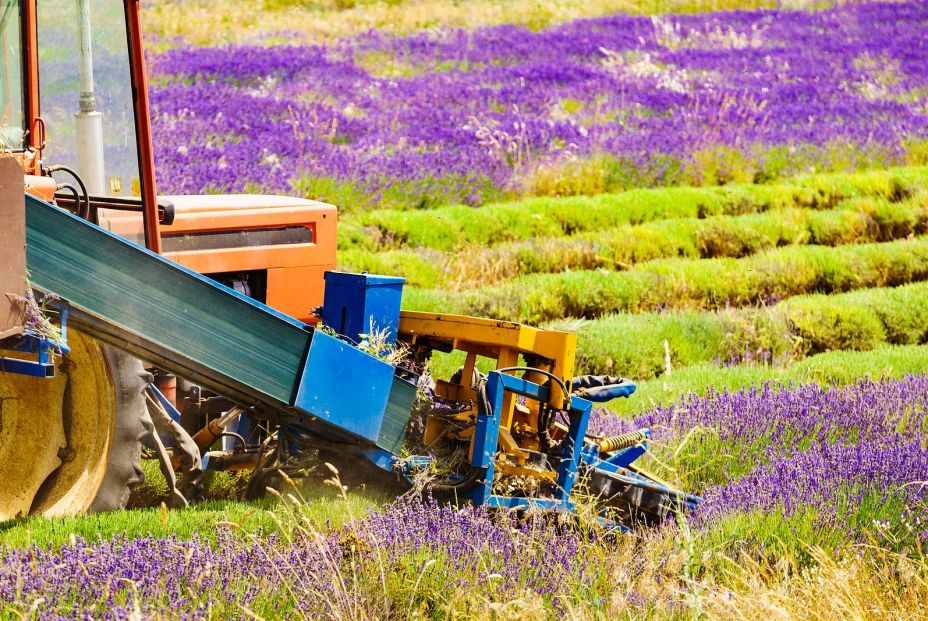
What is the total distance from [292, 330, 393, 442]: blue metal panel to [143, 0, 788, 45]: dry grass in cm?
1554

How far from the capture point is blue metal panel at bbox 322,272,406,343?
14.5 ft

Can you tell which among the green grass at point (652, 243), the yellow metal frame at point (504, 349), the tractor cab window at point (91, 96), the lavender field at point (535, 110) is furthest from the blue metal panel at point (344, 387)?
the lavender field at point (535, 110)

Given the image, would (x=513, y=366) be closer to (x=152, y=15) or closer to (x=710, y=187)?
(x=710, y=187)

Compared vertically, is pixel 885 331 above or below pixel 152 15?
below

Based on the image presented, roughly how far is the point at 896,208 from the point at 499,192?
13.8ft

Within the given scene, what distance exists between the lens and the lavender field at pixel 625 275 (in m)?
3.53

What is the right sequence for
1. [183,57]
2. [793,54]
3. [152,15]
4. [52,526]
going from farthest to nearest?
[152,15] → [793,54] → [183,57] → [52,526]

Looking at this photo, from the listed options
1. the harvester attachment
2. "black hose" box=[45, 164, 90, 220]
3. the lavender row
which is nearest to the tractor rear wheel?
"black hose" box=[45, 164, 90, 220]

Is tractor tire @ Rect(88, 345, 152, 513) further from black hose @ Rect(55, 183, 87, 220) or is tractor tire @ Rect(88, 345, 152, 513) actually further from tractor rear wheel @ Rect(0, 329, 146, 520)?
black hose @ Rect(55, 183, 87, 220)

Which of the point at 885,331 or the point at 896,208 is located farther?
the point at 896,208

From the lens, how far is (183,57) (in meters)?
16.0

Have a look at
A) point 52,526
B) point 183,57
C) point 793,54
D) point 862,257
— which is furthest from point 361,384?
point 793,54

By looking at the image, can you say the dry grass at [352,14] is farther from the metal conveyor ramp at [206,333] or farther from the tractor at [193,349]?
the metal conveyor ramp at [206,333]

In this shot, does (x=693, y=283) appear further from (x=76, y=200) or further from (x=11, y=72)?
(x=11, y=72)
